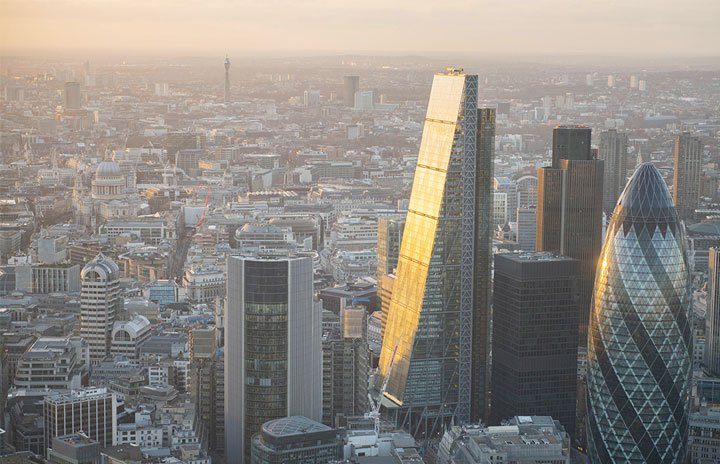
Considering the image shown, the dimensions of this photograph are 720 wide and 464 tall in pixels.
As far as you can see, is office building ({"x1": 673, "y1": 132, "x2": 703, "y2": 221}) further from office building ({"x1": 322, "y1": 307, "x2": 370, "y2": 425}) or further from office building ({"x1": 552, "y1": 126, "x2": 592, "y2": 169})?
office building ({"x1": 322, "y1": 307, "x2": 370, "y2": 425})

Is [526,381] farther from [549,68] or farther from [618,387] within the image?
[549,68]

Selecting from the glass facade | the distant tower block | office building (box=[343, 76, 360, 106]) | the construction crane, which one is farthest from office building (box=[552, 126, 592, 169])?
office building (box=[343, 76, 360, 106])

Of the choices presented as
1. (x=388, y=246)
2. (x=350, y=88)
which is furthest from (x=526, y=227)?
(x=350, y=88)

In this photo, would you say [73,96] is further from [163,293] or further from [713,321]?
[713,321]

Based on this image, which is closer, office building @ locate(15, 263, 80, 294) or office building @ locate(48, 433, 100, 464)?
office building @ locate(48, 433, 100, 464)

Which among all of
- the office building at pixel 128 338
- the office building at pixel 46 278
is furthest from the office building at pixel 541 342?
the office building at pixel 46 278

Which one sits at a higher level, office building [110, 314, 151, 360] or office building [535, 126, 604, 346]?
office building [535, 126, 604, 346]

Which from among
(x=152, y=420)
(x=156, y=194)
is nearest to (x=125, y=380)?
(x=152, y=420)
